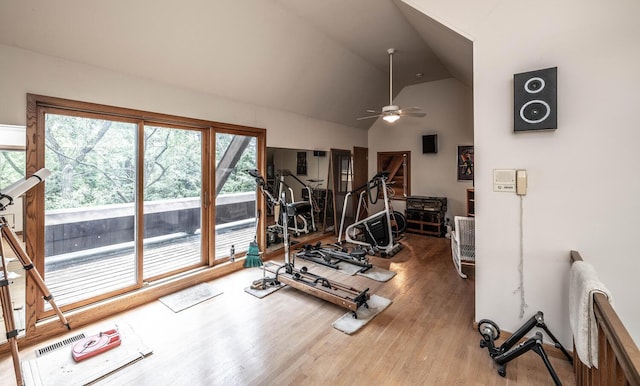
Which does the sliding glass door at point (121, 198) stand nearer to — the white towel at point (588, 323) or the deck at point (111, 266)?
the deck at point (111, 266)

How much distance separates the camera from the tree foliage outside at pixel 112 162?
2715mm

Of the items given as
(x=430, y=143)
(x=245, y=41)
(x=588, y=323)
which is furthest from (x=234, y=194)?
(x=430, y=143)

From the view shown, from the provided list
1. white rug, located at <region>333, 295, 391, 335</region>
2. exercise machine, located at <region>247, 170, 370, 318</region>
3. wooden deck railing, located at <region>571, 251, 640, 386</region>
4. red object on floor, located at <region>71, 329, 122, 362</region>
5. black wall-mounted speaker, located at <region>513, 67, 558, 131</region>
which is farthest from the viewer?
exercise machine, located at <region>247, 170, 370, 318</region>

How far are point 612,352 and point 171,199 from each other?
13.4ft

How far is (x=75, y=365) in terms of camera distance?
2.15 metres

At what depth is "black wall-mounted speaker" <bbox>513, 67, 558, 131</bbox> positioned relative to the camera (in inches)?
83.4

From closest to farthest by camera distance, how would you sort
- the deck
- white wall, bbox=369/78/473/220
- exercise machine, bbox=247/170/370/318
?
the deck → exercise machine, bbox=247/170/370/318 → white wall, bbox=369/78/473/220

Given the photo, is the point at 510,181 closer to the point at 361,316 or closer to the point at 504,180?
the point at 504,180

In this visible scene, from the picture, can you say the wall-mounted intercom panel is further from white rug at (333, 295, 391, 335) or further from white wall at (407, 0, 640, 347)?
white rug at (333, 295, 391, 335)

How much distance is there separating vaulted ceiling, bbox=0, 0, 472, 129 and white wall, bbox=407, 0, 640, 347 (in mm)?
506

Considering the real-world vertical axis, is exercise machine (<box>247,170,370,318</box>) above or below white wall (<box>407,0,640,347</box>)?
below

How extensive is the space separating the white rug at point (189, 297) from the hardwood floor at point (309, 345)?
0.30 feet

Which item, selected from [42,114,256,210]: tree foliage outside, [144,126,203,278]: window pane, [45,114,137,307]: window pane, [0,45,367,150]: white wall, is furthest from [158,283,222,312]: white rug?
[0,45,367,150]: white wall

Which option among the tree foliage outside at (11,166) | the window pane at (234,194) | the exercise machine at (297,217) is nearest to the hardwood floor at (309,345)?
the window pane at (234,194)
